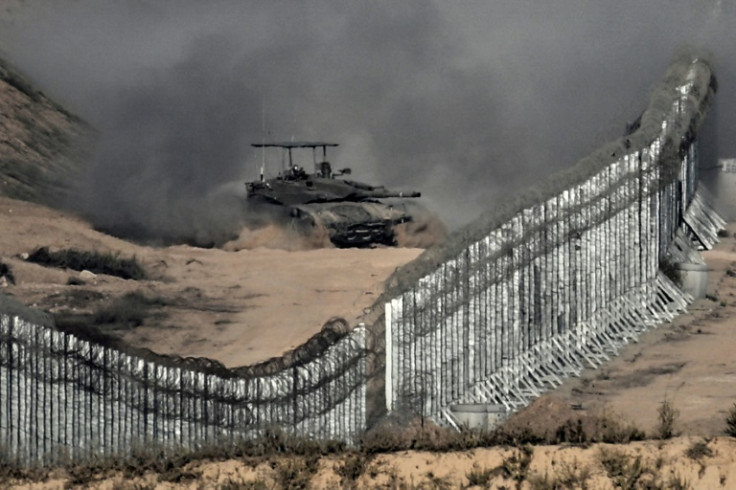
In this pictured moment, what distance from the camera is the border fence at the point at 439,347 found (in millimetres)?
16891

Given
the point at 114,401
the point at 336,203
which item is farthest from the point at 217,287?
the point at 114,401

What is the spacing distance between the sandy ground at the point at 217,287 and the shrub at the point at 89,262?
276mm

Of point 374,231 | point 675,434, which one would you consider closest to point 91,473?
point 675,434

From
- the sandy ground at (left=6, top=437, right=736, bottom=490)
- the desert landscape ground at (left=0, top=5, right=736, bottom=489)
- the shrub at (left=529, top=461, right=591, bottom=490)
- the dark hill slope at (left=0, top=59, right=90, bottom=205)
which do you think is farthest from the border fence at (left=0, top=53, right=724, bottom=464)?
the dark hill slope at (left=0, top=59, right=90, bottom=205)

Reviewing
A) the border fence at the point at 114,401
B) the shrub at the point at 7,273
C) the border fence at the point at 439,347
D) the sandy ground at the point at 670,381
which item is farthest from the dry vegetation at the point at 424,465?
the shrub at the point at 7,273

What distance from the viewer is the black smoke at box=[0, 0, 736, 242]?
39875mm

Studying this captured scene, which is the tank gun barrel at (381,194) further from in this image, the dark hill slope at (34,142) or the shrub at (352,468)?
the shrub at (352,468)

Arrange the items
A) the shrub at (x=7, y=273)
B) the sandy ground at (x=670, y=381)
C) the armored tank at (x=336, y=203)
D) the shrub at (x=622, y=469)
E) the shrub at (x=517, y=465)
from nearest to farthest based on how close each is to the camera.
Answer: the shrub at (x=622, y=469) < the shrub at (x=517, y=465) < the sandy ground at (x=670, y=381) < the shrub at (x=7, y=273) < the armored tank at (x=336, y=203)

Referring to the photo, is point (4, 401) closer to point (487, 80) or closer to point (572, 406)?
point (572, 406)

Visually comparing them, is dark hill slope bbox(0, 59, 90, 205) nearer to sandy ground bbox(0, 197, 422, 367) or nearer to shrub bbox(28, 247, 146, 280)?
sandy ground bbox(0, 197, 422, 367)

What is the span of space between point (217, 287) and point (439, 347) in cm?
1182

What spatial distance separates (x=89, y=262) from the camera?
3131 centimetres

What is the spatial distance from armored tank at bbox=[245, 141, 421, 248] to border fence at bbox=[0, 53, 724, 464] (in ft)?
41.1

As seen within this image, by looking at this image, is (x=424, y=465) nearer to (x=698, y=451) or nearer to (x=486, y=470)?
(x=486, y=470)
